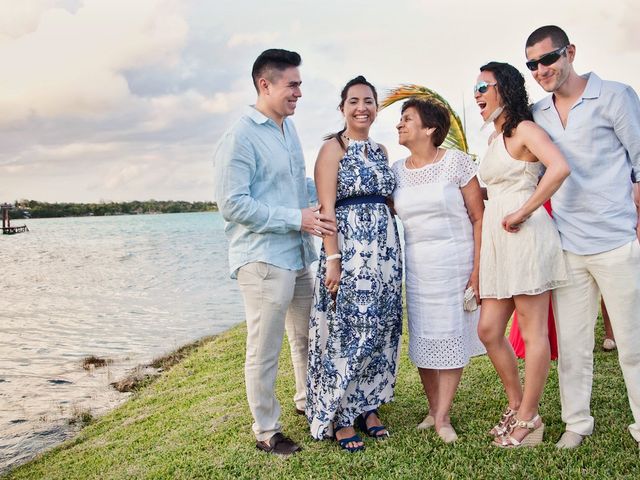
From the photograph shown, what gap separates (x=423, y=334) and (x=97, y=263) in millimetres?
33842

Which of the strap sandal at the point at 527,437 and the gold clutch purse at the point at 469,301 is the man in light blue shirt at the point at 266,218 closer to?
the gold clutch purse at the point at 469,301

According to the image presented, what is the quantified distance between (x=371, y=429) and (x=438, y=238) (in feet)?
4.71

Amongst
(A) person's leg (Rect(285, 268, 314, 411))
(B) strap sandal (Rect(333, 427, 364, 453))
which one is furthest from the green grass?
(A) person's leg (Rect(285, 268, 314, 411))

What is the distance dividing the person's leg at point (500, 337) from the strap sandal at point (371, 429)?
2.94 ft

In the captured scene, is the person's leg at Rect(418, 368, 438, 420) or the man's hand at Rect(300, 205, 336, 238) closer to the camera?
the man's hand at Rect(300, 205, 336, 238)

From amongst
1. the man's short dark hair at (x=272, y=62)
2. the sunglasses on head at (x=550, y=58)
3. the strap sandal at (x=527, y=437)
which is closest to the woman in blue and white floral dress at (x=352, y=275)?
the man's short dark hair at (x=272, y=62)

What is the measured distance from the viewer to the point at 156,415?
6.64 metres

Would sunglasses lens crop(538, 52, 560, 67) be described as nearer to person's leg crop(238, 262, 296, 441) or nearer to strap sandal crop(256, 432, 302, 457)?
person's leg crop(238, 262, 296, 441)

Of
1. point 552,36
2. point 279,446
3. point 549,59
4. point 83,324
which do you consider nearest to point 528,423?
point 279,446

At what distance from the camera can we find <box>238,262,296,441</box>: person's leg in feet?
13.2

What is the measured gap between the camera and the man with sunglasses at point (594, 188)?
11.9 feet

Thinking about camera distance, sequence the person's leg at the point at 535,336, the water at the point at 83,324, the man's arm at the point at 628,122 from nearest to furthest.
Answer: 1. the man's arm at the point at 628,122
2. the person's leg at the point at 535,336
3. the water at the point at 83,324

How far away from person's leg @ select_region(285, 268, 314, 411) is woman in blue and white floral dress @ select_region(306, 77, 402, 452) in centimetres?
16

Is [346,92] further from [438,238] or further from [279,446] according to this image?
[279,446]
